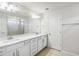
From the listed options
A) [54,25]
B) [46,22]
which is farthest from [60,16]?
[46,22]

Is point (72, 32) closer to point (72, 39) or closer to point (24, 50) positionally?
point (72, 39)

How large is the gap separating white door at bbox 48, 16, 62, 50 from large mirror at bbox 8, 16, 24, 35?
155cm

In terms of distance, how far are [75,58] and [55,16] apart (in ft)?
11.0

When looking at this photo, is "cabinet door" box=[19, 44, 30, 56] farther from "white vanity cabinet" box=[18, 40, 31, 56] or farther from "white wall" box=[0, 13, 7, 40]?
"white wall" box=[0, 13, 7, 40]

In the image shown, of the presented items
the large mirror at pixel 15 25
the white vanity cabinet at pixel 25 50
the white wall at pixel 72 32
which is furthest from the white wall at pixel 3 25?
the white wall at pixel 72 32

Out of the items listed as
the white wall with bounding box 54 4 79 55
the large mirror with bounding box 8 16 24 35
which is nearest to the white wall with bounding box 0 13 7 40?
the large mirror with bounding box 8 16 24 35

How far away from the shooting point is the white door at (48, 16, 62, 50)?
3.66 m

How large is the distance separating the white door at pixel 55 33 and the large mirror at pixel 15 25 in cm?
155

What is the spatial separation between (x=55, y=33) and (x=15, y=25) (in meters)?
2.02

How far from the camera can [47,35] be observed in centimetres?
420

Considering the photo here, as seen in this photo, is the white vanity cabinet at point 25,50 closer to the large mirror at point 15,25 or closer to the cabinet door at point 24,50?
the cabinet door at point 24,50

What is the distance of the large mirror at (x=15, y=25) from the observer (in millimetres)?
2713

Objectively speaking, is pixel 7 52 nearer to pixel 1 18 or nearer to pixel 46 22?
pixel 1 18

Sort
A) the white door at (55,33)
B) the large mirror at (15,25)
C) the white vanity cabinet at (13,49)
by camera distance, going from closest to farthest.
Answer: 1. the white vanity cabinet at (13,49)
2. the large mirror at (15,25)
3. the white door at (55,33)
